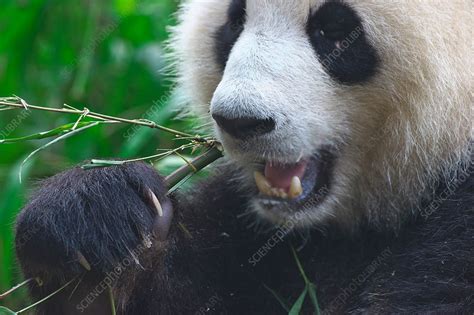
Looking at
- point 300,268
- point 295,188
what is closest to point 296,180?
point 295,188

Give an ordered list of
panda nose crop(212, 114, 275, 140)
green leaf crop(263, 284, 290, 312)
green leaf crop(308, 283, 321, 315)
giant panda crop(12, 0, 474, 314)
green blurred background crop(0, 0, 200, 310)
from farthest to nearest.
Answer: green blurred background crop(0, 0, 200, 310) < green leaf crop(263, 284, 290, 312) < green leaf crop(308, 283, 321, 315) < giant panda crop(12, 0, 474, 314) < panda nose crop(212, 114, 275, 140)

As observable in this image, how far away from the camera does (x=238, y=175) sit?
118 inches

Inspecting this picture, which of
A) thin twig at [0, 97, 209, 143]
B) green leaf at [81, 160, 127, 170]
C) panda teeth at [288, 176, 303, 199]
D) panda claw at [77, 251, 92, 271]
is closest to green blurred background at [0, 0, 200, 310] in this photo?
thin twig at [0, 97, 209, 143]

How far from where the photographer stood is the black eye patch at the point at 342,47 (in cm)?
254

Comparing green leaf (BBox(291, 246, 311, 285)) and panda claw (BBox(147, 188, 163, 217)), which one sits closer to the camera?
panda claw (BBox(147, 188, 163, 217))

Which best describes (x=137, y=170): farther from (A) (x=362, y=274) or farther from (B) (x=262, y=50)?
(A) (x=362, y=274)

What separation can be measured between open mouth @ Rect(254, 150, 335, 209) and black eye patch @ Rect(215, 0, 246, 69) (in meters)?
0.43

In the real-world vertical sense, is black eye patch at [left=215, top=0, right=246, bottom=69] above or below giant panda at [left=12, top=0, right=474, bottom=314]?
above

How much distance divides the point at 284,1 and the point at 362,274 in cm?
86

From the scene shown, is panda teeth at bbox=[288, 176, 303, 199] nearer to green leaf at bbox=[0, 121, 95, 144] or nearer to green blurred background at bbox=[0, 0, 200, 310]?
green leaf at bbox=[0, 121, 95, 144]

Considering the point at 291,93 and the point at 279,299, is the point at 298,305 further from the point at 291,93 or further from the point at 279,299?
the point at 291,93

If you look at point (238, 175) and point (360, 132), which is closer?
point (360, 132)

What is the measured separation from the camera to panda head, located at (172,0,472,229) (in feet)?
7.97

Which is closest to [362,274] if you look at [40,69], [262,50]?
[262,50]
